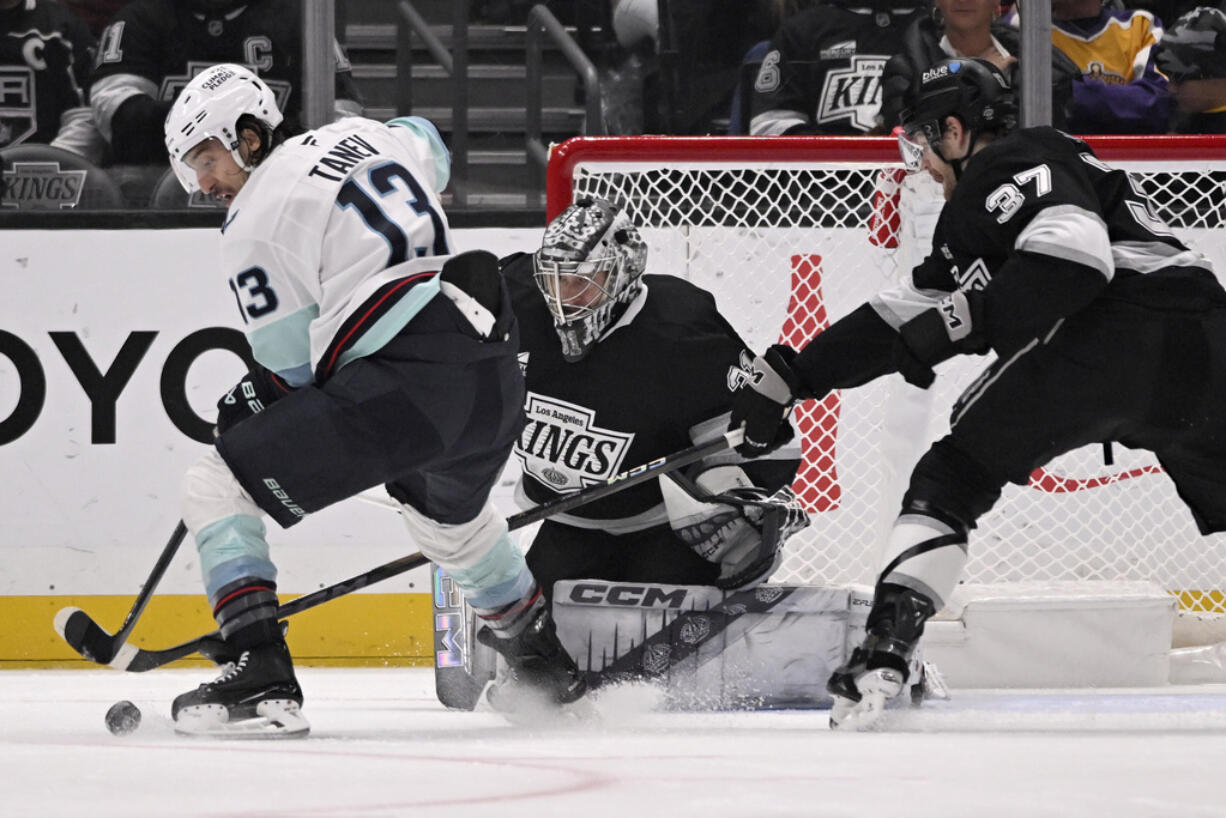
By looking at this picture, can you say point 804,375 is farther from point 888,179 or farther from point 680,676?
point 888,179

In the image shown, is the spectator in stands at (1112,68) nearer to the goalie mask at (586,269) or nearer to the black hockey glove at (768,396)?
the goalie mask at (586,269)

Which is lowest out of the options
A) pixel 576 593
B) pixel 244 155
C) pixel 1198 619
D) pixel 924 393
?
pixel 1198 619

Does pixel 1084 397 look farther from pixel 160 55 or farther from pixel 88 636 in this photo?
pixel 160 55

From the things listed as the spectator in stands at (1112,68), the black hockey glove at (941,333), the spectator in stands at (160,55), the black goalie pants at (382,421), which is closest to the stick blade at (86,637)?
the black goalie pants at (382,421)

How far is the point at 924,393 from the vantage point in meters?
3.69

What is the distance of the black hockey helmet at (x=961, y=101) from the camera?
2.68 m

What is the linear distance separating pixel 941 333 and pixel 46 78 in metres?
2.58

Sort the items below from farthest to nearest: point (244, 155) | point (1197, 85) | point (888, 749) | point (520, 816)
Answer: point (1197, 85) < point (244, 155) < point (888, 749) < point (520, 816)

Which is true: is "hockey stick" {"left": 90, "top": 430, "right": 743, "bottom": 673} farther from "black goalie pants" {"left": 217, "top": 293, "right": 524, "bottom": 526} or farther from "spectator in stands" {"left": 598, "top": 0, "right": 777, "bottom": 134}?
"spectator in stands" {"left": 598, "top": 0, "right": 777, "bottom": 134}

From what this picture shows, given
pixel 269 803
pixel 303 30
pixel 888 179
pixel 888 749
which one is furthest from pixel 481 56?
pixel 269 803

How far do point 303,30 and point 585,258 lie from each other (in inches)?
51.1

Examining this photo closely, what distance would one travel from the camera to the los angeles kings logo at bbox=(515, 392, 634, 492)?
3.12 meters

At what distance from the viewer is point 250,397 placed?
2.81 m

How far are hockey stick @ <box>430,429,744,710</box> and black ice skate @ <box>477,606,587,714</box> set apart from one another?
0.22m
